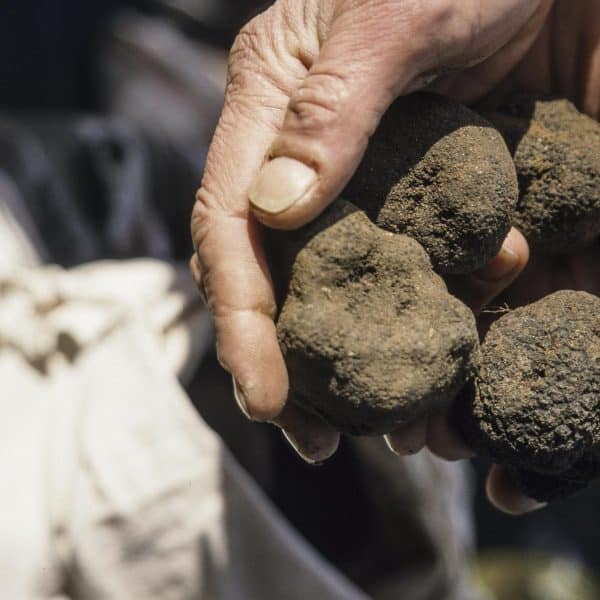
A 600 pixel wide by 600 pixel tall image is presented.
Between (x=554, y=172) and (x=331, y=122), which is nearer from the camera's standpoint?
(x=331, y=122)

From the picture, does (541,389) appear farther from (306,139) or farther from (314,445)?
(306,139)

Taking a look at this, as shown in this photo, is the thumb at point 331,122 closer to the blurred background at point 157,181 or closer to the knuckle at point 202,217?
the knuckle at point 202,217

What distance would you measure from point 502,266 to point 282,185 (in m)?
0.42

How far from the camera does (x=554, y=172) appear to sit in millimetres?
1189

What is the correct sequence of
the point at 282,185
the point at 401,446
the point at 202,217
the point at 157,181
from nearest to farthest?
the point at 282,185 < the point at 202,217 < the point at 401,446 < the point at 157,181

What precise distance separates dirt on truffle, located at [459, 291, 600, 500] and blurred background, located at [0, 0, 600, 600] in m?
0.70

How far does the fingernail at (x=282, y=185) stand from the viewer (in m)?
0.95

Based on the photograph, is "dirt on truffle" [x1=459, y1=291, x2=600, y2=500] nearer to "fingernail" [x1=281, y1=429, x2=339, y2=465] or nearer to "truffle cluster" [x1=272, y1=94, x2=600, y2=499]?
"truffle cluster" [x1=272, y1=94, x2=600, y2=499]

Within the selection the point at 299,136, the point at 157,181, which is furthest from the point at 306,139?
the point at 157,181

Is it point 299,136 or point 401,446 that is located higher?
point 299,136

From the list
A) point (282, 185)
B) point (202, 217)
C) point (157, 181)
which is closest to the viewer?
point (282, 185)

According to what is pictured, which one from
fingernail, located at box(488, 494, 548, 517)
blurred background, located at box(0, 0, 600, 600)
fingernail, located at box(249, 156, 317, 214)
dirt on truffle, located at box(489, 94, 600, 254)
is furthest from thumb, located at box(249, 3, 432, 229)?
blurred background, located at box(0, 0, 600, 600)

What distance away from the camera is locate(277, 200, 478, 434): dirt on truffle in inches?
37.9

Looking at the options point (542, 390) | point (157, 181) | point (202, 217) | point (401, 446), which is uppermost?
point (202, 217)
